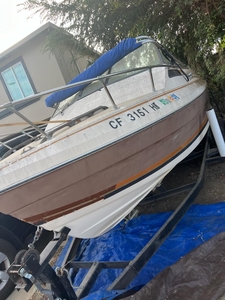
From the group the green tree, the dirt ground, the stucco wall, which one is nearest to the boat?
the dirt ground

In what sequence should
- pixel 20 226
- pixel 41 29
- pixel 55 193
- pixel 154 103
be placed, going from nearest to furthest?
pixel 55 193 < pixel 154 103 < pixel 20 226 < pixel 41 29

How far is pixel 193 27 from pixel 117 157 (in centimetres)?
337

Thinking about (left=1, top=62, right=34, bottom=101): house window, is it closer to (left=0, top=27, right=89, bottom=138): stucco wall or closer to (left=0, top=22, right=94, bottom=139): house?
(left=0, top=22, right=94, bottom=139): house

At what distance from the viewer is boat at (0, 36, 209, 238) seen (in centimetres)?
194

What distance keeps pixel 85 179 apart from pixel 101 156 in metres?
0.21

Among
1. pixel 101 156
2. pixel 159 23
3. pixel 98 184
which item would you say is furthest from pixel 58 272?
pixel 159 23

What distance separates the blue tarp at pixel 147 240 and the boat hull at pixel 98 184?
0.52 metres

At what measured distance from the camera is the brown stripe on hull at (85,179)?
196cm

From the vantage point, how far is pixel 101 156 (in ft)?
A: 6.87

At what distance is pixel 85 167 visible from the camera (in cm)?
205

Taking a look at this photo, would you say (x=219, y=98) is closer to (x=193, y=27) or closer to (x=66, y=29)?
(x=193, y=27)

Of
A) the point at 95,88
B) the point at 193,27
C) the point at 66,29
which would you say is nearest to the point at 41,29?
the point at 66,29

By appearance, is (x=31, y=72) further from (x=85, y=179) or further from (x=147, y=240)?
(x=85, y=179)

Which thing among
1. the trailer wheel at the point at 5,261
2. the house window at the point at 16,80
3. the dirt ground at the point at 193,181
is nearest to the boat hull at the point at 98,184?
the dirt ground at the point at 193,181
